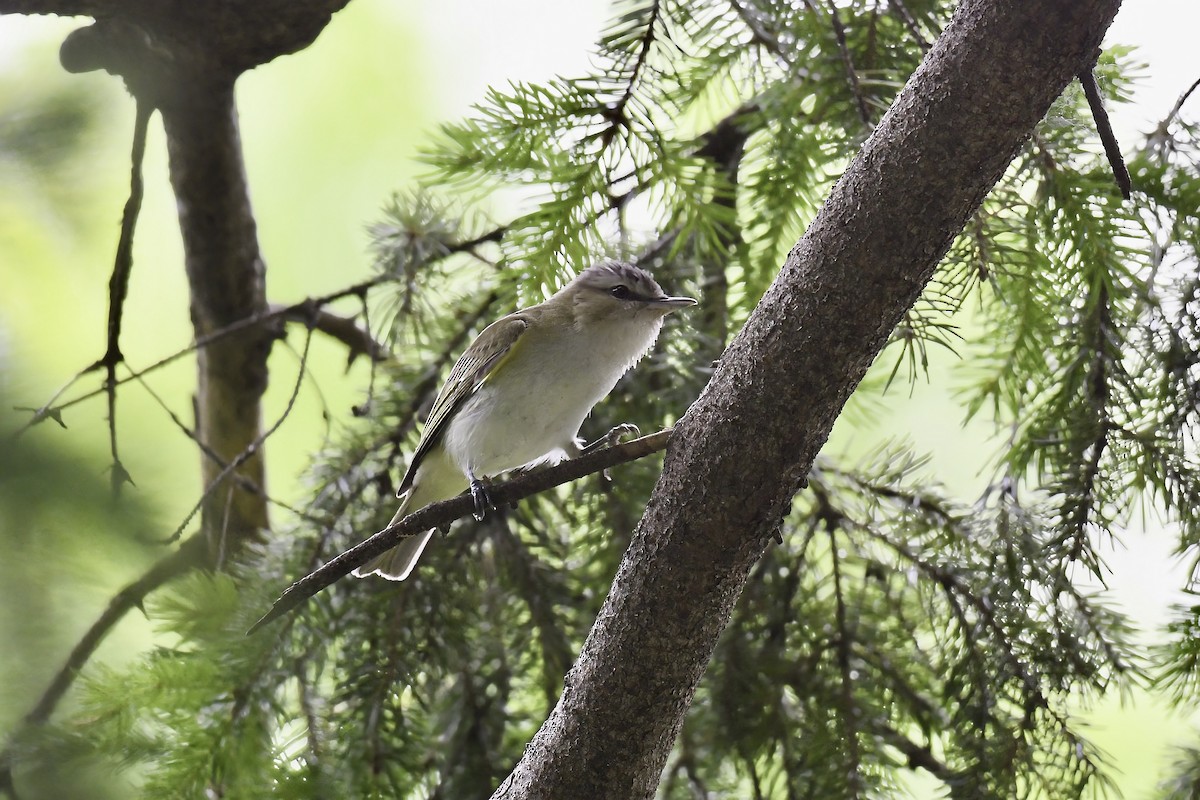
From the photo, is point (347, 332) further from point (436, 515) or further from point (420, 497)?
point (436, 515)

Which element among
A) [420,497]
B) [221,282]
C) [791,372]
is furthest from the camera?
[221,282]

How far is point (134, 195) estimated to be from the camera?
1652 millimetres

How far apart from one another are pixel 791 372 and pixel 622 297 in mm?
761

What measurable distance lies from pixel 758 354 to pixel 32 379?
64 cm

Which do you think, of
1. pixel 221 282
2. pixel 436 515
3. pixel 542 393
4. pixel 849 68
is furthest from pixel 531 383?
pixel 221 282

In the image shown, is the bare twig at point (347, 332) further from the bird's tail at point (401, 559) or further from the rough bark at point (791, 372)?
the rough bark at point (791, 372)

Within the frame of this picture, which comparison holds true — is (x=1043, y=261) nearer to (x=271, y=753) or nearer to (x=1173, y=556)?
(x=1173, y=556)

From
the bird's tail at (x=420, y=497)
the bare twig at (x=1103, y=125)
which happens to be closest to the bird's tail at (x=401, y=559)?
the bird's tail at (x=420, y=497)

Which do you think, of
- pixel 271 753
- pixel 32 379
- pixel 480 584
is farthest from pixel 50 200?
pixel 480 584

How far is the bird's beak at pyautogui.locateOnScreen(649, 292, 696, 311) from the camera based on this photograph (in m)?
1.57

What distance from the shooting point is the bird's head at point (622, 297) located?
1.66m

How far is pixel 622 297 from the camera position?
67.3 inches

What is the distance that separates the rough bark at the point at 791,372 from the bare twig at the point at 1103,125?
21 millimetres

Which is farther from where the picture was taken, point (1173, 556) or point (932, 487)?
point (932, 487)
